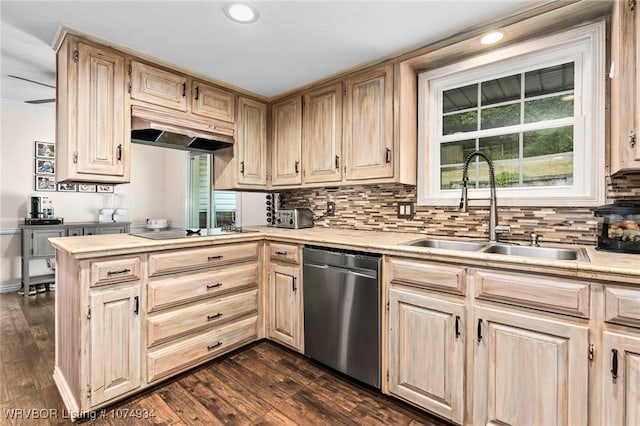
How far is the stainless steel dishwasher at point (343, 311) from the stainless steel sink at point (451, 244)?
0.39m

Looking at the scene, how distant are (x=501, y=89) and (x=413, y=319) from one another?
1.71m

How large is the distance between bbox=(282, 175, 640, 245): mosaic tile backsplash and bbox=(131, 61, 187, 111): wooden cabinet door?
57.2 inches

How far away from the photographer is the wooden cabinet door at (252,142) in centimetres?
297

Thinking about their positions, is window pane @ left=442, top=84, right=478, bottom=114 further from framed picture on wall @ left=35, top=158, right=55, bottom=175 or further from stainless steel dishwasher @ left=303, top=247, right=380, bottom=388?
framed picture on wall @ left=35, top=158, right=55, bottom=175

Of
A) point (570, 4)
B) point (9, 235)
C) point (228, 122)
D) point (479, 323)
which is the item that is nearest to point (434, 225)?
point (479, 323)

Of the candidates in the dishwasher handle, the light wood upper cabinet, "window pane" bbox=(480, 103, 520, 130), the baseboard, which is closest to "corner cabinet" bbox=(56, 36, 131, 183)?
the dishwasher handle

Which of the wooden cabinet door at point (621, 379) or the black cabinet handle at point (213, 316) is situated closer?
the wooden cabinet door at point (621, 379)

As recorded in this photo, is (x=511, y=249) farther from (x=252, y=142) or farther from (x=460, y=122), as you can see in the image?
(x=252, y=142)

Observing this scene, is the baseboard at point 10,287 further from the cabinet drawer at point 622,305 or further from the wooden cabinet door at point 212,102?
the cabinet drawer at point 622,305

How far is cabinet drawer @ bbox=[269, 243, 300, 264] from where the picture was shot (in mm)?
2341

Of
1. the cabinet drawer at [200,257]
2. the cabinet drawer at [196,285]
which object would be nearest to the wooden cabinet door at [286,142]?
the cabinet drawer at [200,257]

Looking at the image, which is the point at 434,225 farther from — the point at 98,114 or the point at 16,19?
the point at 16,19

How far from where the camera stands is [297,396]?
1872 millimetres

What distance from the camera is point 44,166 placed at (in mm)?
4195
